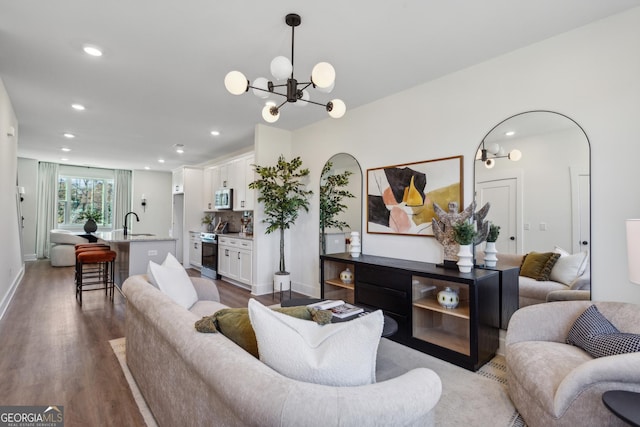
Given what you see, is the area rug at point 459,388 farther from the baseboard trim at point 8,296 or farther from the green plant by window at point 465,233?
the baseboard trim at point 8,296

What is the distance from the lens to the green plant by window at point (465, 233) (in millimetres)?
2664

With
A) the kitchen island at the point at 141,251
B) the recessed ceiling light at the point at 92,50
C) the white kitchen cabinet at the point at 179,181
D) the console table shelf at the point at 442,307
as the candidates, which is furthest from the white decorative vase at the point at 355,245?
the white kitchen cabinet at the point at 179,181

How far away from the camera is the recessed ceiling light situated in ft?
8.57

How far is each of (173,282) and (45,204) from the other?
8.26m

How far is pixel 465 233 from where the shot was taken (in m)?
2.67

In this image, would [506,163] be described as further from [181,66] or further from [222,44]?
[181,66]

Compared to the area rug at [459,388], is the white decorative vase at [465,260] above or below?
above

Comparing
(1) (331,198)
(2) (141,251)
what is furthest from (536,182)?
(2) (141,251)

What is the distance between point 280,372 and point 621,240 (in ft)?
8.29

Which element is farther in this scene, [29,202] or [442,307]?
[29,202]

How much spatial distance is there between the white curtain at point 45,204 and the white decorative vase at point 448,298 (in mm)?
9774

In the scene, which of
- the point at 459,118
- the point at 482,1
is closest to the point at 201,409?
the point at 482,1

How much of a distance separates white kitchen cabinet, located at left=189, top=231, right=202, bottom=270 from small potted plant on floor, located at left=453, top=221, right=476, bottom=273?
562 centimetres

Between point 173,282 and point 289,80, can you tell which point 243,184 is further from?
point 289,80
